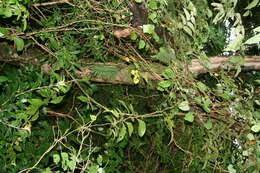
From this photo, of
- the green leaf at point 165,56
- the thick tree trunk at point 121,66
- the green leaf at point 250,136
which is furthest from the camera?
the thick tree trunk at point 121,66

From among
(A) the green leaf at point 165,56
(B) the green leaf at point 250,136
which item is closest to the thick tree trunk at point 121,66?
(A) the green leaf at point 165,56

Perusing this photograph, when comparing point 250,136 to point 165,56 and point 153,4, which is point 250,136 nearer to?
point 165,56

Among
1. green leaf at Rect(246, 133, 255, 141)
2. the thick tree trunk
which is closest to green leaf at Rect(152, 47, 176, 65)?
the thick tree trunk

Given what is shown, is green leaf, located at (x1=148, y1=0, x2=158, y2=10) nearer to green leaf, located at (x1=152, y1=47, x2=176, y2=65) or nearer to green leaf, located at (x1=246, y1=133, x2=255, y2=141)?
green leaf, located at (x1=152, y1=47, x2=176, y2=65)

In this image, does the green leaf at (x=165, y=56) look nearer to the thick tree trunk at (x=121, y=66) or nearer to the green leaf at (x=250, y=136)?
the thick tree trunk at (x=121, y=66)

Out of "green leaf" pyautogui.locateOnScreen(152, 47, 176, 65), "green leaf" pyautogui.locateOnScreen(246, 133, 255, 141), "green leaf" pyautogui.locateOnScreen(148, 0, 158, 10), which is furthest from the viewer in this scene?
"green leaf" pyautogui.locateOnScreen(246, 133, 255, 141)

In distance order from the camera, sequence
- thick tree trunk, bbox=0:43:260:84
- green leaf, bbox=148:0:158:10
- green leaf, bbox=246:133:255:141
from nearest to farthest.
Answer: green leaf, bbox=148:0:158:10 → green leaf, bbox=246:133:255:141 → thick tree trunk, bbox=0:43:260:84

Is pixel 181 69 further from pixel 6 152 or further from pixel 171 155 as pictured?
pixel 171 155

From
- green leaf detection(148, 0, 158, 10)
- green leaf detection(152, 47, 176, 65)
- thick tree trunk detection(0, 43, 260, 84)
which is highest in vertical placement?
green leaf detection(148, 0, 158, 10)

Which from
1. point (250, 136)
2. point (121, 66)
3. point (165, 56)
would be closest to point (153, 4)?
point (165, 56)

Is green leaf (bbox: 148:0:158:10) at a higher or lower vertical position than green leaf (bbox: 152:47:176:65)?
higher

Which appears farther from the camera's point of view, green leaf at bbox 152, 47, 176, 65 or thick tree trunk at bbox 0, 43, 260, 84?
thick tree trunk at bbox 0, 43, 260, 84

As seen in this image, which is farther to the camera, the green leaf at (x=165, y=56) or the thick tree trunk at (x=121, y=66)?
the thick tree trunk at (x=121, y=66)

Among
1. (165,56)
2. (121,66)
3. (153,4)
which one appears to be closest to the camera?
(153,4)
